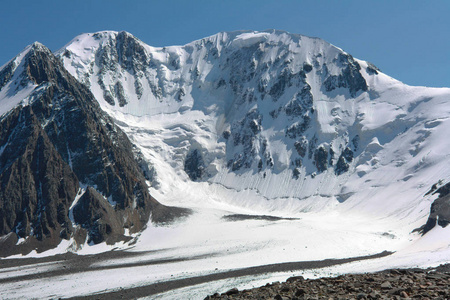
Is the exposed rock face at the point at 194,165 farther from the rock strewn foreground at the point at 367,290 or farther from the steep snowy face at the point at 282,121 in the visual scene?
the rock strewn foreground at the point at 367,290

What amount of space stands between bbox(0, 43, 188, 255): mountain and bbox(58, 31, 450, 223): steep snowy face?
95.9 ft

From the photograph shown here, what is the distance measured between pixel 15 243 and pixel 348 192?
3494 inches

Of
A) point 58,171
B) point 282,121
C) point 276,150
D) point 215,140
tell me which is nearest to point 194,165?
point 215,140

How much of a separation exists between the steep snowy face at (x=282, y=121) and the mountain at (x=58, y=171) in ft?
95.9

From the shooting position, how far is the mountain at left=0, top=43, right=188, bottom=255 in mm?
95812

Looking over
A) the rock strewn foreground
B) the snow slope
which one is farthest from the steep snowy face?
the rock strewn foreground

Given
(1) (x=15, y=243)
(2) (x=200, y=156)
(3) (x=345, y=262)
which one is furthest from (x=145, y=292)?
(2) (x=200, y=156)

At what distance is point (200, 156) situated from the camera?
165250mm

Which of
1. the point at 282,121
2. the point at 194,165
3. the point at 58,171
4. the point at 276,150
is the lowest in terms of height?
the point at 58,171

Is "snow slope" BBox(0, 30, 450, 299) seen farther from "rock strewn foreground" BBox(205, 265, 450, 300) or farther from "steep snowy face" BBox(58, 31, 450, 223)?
"rock strewn foreground" BBox(205, 265, 450, 300)

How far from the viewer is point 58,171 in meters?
106

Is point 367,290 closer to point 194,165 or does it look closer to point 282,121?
point 194,165

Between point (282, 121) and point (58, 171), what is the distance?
283 ft

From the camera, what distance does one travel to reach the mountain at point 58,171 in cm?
9581
